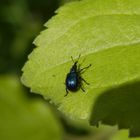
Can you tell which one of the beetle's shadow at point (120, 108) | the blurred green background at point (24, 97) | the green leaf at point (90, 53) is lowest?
the blurred green background at point (24, 97)

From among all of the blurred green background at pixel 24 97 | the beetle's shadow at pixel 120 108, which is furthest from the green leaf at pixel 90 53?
the blurred green background at pixel 24 97


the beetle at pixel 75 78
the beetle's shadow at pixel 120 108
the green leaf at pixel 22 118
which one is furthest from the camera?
the green leaf at pixel 22 118

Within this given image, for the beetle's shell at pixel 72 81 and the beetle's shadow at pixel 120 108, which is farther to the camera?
the beetle's shell at pixel 72 81

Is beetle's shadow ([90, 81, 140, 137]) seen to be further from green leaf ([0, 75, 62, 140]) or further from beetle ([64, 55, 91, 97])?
green leaf ([0, 75, 62, 140])

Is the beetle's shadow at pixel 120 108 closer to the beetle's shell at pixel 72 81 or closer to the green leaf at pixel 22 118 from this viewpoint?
the beetle's shell at pixel 72 81

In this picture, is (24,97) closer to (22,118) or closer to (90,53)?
(22,118)

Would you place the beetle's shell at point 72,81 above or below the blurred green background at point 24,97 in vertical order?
above

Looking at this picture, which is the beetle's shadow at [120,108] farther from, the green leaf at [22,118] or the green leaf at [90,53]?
the green leaf at [22,118]

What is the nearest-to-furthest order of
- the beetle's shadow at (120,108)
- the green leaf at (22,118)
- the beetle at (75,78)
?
1. the beetle's shadow at (120,108)
2. the beetle at (75,78)
3. the green leaf at (22,118)
